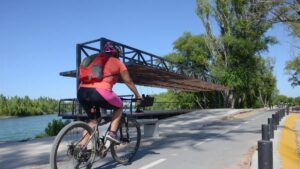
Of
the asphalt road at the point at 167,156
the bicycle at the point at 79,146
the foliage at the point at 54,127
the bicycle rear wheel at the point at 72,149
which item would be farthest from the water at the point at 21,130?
the bicycle rear wheel at the point at 72,149

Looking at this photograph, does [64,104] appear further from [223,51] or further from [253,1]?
[223,51]

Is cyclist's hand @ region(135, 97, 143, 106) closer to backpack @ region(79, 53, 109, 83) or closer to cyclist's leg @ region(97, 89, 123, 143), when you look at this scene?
cyclist's leg @ region(97, 89, 123, 143)

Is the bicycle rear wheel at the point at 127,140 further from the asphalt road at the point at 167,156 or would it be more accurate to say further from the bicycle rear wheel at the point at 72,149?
the bicycle rear wheel at the point at 72,149

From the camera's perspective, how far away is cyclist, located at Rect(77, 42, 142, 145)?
591 centimetres

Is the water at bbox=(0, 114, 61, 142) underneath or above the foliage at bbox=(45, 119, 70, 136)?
underneath

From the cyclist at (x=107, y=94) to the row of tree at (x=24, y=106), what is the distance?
94827 mm

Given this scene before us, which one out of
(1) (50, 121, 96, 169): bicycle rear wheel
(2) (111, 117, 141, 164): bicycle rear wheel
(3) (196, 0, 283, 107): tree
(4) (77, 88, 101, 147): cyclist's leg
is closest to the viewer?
(1) (50, 121, 96, 169): bicycle rear wheel

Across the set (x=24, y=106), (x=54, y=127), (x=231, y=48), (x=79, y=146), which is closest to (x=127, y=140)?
(x=79, y=146)

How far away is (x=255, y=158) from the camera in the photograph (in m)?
7.34

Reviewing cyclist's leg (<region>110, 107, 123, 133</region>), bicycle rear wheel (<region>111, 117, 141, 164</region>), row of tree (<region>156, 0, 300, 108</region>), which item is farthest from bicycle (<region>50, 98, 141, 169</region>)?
row of tree (<region>156, 0, 300, 108</region>)

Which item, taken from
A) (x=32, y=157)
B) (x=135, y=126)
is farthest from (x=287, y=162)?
(x=32, y=157)

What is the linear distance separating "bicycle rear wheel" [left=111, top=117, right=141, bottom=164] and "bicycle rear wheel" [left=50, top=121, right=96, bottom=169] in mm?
712

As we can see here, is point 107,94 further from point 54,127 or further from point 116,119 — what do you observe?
point 54,127

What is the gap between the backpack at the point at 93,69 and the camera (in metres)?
5.96
